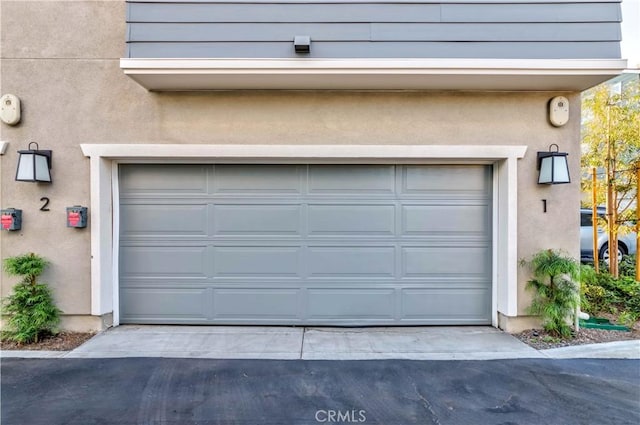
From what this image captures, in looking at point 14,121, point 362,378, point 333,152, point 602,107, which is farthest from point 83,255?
point 602,107

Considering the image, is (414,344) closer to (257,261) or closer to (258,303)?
(258,303)

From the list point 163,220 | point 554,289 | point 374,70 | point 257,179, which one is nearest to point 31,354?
point 163,220

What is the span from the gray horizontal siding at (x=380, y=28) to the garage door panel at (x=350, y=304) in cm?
281

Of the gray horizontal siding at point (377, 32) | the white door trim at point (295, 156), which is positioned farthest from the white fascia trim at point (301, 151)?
the gray horizontal siding at point (377, 32)

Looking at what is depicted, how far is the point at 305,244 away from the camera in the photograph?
4.44m

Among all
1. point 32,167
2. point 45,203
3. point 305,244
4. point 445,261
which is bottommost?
point 445,261

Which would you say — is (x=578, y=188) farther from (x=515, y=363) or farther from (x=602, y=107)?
(x=515, y=363)

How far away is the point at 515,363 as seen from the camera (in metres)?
3.46

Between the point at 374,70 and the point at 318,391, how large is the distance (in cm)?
321

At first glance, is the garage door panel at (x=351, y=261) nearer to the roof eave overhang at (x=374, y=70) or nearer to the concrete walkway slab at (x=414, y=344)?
the concrete walkway slab at (x=414, y=344)

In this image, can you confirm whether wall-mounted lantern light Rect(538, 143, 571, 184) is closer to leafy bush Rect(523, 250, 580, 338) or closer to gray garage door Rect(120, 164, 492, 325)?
gray garage door Rect(120, 164, 492, 325)

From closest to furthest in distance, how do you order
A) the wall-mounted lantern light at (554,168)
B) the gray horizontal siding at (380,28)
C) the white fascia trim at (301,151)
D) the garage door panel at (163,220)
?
the gray horizontal siding at (380,28) < the wall-mounted lantern light at (554,168) < the white fascia trim at (301,151) < the garage door panel at (163,220)

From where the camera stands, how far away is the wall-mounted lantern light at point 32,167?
396cm

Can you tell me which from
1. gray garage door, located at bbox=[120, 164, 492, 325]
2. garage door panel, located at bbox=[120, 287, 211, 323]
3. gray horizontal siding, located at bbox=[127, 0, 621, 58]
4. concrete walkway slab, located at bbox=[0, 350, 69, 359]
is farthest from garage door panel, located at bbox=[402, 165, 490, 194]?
concrete walkway slab, located at bbox=[0, 350, 69, 359]
